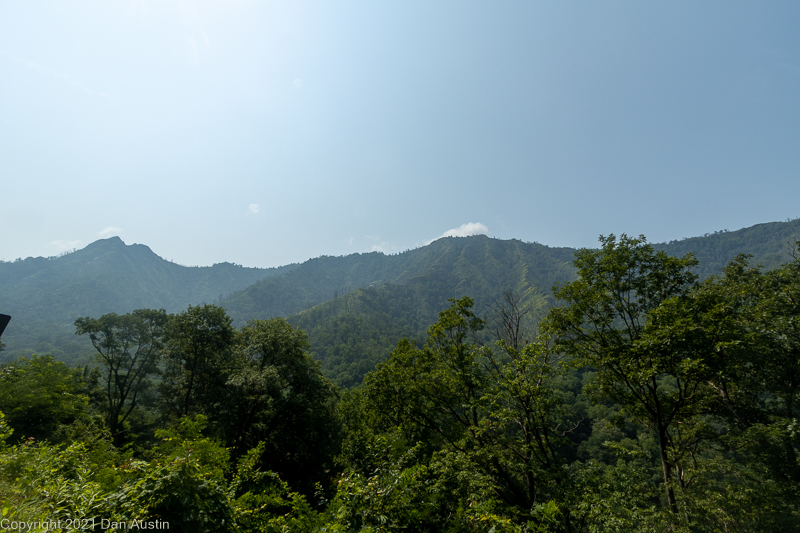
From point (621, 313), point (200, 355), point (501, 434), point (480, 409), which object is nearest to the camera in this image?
point (621, 313)

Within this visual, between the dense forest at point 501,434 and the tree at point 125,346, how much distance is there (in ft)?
41.5

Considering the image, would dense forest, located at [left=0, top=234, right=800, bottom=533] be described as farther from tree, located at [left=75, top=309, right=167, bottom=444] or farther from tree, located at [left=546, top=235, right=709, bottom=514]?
tree, located at [left=75, top=309, right=167, bottom=444]

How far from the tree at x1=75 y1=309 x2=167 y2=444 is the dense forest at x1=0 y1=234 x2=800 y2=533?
1264 centimetres

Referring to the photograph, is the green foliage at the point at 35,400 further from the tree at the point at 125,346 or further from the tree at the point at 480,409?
the tree at the point at 480,409

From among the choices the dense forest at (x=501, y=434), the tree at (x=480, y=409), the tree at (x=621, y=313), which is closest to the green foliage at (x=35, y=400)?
the dense forest at (x=501, y=434)

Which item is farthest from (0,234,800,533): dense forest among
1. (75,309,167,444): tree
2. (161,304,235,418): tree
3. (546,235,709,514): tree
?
(75,309,167,444): tree

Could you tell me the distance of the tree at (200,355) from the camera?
24.1 m

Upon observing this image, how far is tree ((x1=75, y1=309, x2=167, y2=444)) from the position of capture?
2911 centimetres

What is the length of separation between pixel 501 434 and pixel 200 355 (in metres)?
24.8

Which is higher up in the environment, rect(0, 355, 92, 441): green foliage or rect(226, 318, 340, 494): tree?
rect(0, 355, 92, 441): green foliage

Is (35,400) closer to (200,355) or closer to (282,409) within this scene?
(200,355)

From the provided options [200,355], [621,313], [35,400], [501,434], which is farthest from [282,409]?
[621,313]

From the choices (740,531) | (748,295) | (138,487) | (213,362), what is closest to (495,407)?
(138,487)

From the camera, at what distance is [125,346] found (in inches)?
1191
